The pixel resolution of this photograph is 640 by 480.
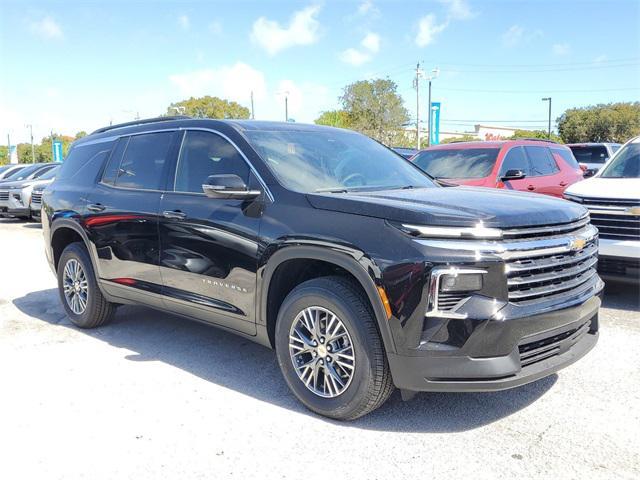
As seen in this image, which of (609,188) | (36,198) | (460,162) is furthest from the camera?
(36,198)

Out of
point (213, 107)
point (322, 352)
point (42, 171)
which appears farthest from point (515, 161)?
point (213, 107)

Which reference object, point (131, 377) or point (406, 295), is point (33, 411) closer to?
point (131, 377)

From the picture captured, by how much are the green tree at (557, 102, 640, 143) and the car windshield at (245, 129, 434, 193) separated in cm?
5777

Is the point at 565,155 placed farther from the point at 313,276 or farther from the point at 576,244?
the point at 313,276

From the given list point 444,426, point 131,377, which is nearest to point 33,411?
point 131,377

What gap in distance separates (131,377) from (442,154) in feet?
21.0

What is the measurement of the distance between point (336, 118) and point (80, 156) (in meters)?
44.8

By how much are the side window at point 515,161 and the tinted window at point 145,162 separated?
17.0 ft

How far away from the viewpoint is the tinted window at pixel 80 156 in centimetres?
562

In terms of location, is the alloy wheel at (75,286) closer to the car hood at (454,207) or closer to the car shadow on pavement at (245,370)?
the car shadow on pavement at (245,370)

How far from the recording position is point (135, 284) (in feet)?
16.3

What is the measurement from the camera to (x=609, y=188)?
245 inches

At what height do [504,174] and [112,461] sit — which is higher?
[504,174]

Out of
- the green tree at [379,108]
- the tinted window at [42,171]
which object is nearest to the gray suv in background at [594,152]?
the tinted window at [42,171]
